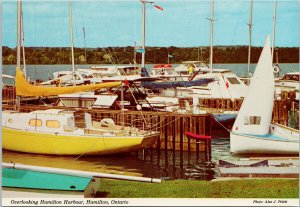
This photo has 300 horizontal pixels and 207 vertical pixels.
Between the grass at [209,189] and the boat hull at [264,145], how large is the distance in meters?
2.92

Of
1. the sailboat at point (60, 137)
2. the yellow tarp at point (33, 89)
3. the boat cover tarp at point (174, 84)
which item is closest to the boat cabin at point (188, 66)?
the boat cover tarp at point (174, 84)

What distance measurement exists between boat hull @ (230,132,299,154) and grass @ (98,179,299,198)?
2923mm

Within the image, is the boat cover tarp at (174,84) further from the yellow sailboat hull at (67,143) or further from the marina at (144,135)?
the yellow sailboat hull at (67,143)

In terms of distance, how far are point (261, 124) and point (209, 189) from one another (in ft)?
12.3

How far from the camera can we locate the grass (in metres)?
10.1

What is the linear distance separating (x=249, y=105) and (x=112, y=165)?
13.0 feet

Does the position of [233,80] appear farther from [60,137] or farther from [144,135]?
[60,137]

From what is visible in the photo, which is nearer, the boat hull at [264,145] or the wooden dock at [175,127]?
the boat hull at [264,145]

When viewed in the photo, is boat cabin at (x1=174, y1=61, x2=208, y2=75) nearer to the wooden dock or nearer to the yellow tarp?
the wooden dock

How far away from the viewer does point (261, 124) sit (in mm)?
13656

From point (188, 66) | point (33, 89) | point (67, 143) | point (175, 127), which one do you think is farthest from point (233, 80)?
point (33, 89)

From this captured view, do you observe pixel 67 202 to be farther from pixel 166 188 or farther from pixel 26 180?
pixel 166 188

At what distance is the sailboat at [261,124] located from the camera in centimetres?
1329

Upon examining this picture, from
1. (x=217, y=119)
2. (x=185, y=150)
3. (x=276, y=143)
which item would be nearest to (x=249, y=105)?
(x=276, y=143)
